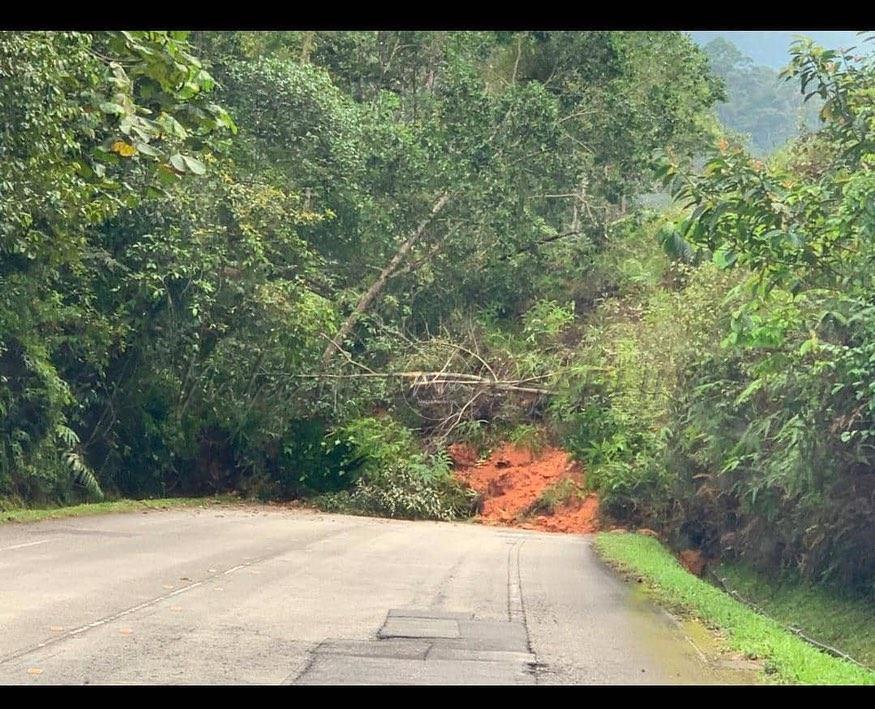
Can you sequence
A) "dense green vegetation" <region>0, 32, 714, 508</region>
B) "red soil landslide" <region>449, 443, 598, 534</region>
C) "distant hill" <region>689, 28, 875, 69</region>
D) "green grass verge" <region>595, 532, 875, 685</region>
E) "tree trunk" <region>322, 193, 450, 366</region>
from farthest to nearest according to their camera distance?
"tree trunk" <region>322, 193, 450, 366</region> → "red soil landslide" <region>449, 443, 598, 534</region> → "dense green vegetation" <region>0, 32, 714, 508</region> → "green grass verge" <region>595, 532, 875, 685</region> → "distant hill" <region>689, 28, 875, 69</region>

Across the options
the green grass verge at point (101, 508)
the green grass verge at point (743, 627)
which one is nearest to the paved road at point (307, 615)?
the green grass verge at point (743, 627)

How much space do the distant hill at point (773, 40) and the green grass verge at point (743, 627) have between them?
505 cm

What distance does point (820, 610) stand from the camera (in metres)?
19.1

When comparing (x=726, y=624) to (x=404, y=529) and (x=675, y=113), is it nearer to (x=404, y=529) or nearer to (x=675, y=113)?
(x=404, y=529)

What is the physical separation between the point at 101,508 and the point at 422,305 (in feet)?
44.7

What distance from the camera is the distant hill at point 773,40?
22.2 feet

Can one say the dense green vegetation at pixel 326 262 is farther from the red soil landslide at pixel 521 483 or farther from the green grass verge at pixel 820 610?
the green grass verge at pixel 820 610

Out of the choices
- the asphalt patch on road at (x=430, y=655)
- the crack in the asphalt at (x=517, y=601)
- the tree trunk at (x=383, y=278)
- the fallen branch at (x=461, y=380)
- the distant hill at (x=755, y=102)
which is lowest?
the crack in the asphalt at (x=517, y=601)

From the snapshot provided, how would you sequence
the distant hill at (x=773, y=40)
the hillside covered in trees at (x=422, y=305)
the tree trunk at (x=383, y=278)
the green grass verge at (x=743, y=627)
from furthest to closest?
the tree trunk at (x=383, y=278)
the hillside covered in trees at (x=422, y=305)
the green grass verge at (x=743, y=627)
the distant hill at (x=773, y=40)

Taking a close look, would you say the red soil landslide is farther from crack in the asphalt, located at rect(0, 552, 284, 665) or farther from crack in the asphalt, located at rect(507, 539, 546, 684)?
crack in the asphalt, located at rect(0, 552, 284, 665)

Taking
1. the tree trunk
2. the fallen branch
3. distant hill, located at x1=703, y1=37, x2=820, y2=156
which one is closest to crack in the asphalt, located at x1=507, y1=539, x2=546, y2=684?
the fallen branch

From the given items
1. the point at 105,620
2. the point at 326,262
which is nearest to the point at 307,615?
the point at 105,620

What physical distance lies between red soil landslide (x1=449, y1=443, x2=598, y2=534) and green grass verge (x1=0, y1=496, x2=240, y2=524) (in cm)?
678

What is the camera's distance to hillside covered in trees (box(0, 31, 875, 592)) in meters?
18.0
